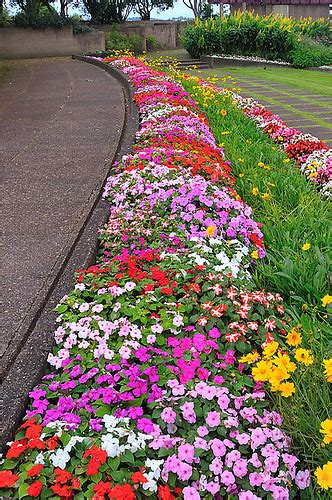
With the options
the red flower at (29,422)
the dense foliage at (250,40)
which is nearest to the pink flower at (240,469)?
the red flower at (29,422)

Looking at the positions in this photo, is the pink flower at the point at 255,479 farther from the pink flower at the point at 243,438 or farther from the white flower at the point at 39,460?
the white flower at the point at 39,460

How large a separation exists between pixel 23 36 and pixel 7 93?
449 inches

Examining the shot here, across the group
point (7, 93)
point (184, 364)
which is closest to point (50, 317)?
point (184, 364)

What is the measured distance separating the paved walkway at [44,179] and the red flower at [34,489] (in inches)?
25.9

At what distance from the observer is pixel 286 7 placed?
93.0ft

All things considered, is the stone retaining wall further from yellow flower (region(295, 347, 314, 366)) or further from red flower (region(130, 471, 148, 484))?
red flower (region(130, 471, 148, 484))

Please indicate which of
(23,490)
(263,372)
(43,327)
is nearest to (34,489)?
(23,490)

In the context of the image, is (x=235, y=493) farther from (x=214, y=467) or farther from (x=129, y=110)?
(x=129, y=110)

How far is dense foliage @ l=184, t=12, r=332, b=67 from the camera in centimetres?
1884

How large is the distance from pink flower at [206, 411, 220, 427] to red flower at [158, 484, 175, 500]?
0.84ft

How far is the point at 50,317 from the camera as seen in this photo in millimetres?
2496

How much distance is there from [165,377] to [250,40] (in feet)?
63.7

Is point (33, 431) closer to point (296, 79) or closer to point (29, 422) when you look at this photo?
point (29, 422)

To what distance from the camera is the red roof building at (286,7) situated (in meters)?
28.0
